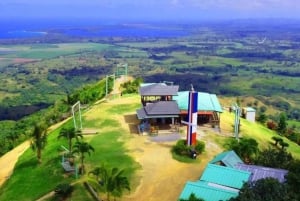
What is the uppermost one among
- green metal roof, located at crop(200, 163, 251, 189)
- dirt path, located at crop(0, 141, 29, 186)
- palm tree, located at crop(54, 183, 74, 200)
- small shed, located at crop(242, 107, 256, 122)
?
green metal roof, located at crop(200, 163, 251, 189)

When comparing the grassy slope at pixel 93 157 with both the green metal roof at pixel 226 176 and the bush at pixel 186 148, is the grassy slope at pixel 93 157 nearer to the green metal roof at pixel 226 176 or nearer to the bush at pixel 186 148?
the bush at pixel 186 148

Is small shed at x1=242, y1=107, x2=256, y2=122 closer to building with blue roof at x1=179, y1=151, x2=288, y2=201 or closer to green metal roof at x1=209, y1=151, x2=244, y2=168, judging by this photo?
green metal roof at x1=209, y1=151, x2=244, y2=168

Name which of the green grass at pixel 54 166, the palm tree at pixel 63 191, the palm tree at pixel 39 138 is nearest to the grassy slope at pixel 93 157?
the green grass at pixel 54 166

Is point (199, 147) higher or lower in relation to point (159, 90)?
lower

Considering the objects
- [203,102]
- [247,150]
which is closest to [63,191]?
[247,150]

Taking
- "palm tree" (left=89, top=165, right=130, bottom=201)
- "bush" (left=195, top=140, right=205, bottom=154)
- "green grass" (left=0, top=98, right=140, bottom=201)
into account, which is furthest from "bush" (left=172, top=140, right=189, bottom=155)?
"palm tree" (left=89, top=165, right=130, bottom=201)

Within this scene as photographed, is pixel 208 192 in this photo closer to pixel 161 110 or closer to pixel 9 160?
pixel 161 110
